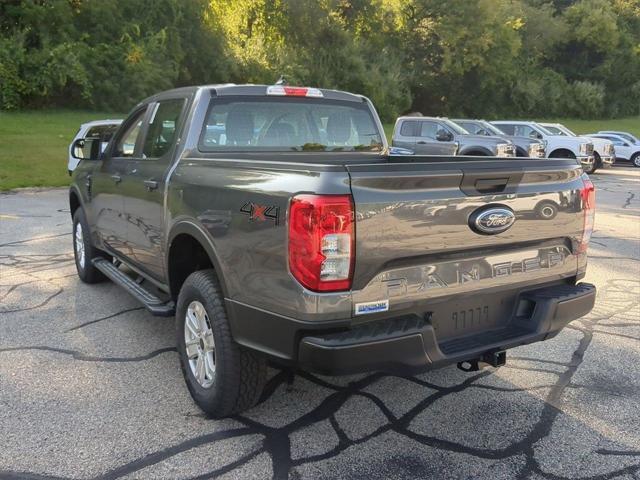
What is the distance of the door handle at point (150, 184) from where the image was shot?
13.2 ft

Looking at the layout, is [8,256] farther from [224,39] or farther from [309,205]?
[224,39]

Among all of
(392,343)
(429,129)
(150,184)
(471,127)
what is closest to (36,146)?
(429,129)

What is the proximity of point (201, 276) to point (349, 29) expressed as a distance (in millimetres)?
39200

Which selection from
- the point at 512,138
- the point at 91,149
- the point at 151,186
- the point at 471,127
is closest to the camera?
the point at 151,186

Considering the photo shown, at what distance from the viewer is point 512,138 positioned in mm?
19688

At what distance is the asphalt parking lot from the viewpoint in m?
2.90

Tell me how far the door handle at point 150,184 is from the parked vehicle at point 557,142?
60.1 ft

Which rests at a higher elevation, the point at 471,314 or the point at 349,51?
the point at 349,51

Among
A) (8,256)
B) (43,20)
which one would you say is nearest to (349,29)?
(43,20)

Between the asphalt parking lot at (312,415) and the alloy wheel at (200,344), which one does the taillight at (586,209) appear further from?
the alloy wheel at (200,344)

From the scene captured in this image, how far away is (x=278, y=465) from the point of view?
114 inches

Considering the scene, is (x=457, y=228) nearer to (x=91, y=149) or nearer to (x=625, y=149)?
(x=91, y=149)

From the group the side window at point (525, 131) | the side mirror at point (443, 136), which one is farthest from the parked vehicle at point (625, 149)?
the side mirror at point (443, 136)

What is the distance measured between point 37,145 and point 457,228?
64.5 ft
